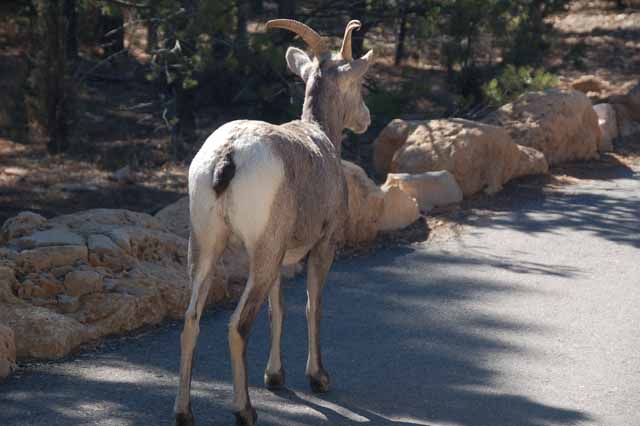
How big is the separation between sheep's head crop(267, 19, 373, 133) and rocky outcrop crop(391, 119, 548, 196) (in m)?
4.35

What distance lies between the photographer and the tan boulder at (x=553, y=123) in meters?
12.6

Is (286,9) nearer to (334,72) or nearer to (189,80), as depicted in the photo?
(189,80)

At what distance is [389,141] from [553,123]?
→ 2368 mm

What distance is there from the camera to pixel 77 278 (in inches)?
266

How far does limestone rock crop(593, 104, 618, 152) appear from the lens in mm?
13602

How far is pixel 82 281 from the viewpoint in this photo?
22.2 feet

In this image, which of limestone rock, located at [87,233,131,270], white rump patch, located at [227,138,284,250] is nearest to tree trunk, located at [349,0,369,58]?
limestone rock, located at [87,233,131,270]

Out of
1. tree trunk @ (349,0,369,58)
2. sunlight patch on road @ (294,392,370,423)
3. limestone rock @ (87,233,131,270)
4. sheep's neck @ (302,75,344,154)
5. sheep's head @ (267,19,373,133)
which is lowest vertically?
sunlight patch on road @ (294,392,370,423)

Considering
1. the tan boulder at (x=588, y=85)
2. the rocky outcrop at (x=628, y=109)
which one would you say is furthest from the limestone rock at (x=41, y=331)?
the tan boulder at (x=588, y=85)

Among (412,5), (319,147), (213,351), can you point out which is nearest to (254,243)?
(319,147)

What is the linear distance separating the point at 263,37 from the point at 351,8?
1793mm

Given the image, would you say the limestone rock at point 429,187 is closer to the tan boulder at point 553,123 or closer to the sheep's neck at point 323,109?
the tan boulder at point 553,123

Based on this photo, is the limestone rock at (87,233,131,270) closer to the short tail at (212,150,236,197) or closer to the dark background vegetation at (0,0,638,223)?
the short tail at (212,150,236,197)

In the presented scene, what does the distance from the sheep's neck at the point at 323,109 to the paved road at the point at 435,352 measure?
1516 mm
